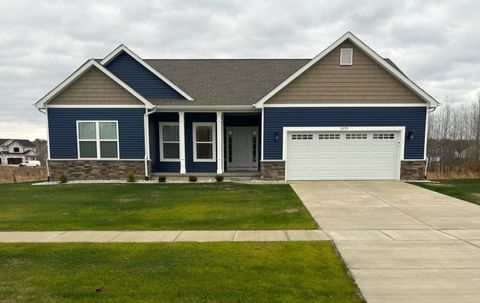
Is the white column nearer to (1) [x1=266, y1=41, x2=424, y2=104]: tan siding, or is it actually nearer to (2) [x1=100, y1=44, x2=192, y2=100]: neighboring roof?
(2) [x1=100, y1=44, x2=192, y2=100]: neighboring roof

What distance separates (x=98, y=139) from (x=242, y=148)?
7105 mm

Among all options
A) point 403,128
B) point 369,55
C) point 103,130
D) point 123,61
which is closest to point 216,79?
point 123,61

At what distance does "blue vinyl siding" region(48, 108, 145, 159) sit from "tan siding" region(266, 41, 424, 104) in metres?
6.76

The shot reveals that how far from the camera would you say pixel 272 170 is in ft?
46.4

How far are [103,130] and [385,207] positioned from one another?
40.0 feet

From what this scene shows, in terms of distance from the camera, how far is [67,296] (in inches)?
152

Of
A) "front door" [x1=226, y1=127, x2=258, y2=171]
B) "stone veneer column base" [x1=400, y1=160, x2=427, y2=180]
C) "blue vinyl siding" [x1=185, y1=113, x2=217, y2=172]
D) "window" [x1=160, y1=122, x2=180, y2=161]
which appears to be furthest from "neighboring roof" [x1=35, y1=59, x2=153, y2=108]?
"stone veneer column base" [x1=400, y1=160, x2=427, y2=180]

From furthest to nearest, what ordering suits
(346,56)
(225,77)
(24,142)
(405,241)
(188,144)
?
1. (24,142)
2. (225,77)
3. (188,144)
4. (346,56)
5. (405,241)

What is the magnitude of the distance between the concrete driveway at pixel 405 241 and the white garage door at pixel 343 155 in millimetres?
3181

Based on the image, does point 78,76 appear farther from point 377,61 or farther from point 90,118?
point 377,61

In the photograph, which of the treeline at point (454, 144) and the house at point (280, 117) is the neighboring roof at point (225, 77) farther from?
the treeline at point (454, 144)

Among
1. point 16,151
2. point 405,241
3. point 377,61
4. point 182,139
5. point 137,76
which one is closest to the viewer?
point 405,241

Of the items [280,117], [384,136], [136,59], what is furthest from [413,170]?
[136,59]

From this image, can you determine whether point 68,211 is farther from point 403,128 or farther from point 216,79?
point 403,128
